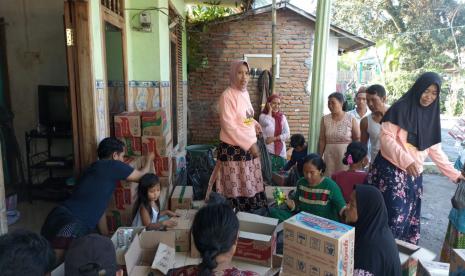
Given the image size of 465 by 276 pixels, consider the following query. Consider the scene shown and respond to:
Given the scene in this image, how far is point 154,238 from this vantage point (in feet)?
8.30

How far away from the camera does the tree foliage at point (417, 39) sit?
50.3ft

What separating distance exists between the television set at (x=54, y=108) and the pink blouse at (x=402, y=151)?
395 cm

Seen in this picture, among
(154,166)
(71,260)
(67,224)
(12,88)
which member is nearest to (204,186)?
(154,166)

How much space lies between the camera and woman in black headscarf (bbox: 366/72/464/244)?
2.65 meters

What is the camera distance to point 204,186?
491 centimetres

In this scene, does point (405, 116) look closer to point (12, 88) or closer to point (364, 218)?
point (364, 218)

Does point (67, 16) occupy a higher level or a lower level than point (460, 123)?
higher

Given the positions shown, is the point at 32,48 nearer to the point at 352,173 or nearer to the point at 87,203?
the point at 87,203

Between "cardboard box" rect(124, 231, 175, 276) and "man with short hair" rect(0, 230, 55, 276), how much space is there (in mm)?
821

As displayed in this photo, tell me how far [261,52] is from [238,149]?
193 inches

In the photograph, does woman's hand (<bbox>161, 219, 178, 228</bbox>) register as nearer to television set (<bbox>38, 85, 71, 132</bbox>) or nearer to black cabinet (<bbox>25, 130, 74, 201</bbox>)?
black cabinet (<bbox>25, 130, 74, 201</bbox>)

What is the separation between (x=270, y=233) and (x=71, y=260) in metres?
1.52

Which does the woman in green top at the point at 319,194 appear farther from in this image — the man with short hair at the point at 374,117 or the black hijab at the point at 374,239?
the man with short hair at the point at 374,117

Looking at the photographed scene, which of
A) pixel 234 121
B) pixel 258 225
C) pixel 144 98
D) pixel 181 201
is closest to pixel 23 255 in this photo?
pixel 258 225
